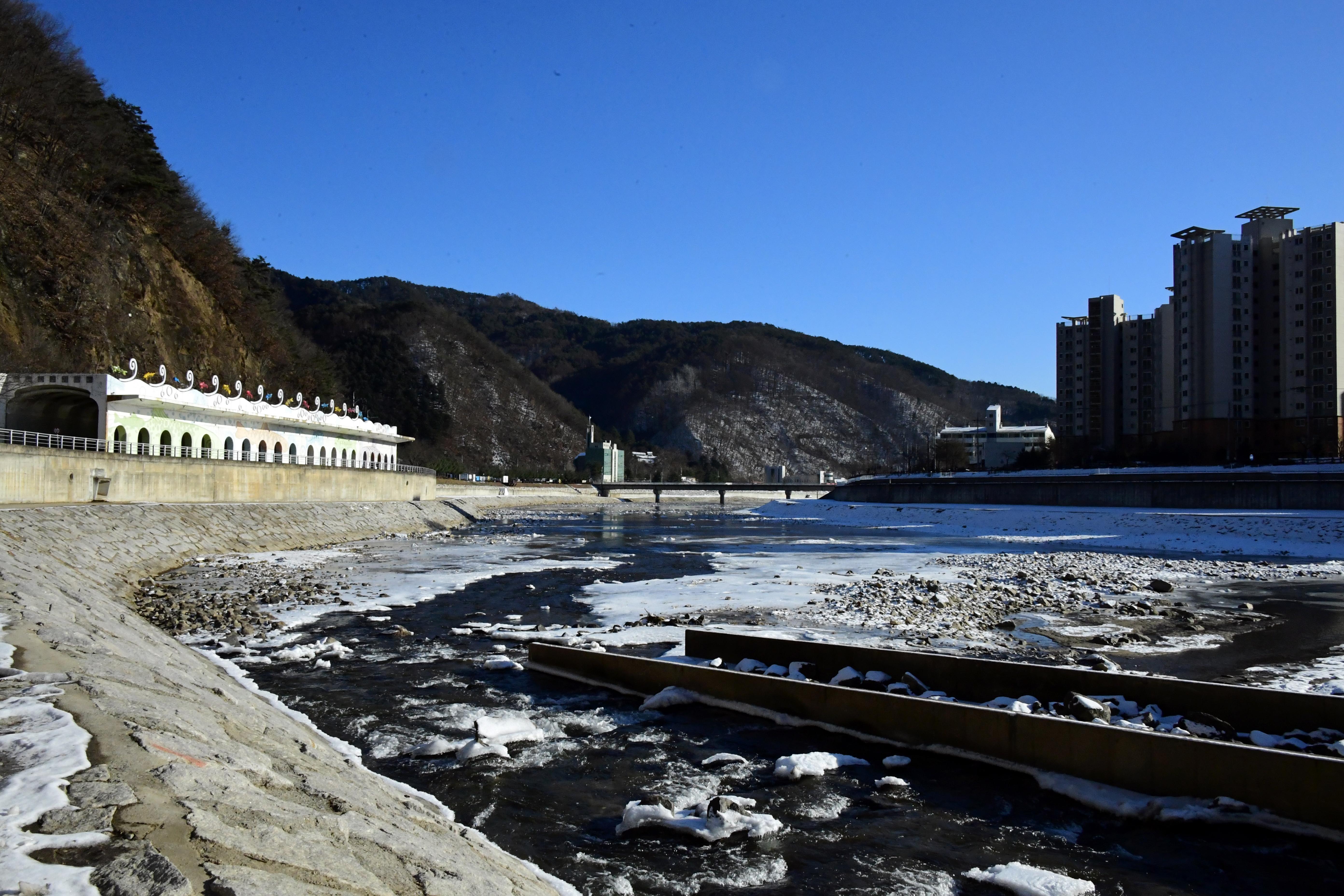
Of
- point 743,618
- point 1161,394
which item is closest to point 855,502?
point 1161,394

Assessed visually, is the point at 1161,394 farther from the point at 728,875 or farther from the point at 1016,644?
the point at 728,875

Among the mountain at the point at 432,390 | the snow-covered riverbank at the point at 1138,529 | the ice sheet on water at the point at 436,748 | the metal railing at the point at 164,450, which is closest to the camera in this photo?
the ice sheet on water at the point at 436,748

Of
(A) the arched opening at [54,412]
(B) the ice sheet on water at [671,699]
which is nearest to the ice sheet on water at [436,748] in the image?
(B) the ice sheet on water at [671,699]

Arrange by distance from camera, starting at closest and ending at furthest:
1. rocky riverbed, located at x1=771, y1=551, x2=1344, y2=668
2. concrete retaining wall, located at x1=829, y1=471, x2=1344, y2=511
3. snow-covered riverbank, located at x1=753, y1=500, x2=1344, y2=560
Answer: rocky riverbed, located at x1=771, y1=551, x2=1344, y2=668, snow-covered riverbank, located at x1=753, y1=500, x2=1344, y2=560, concrete retaining wall, located at x1=829, y1=471, x2=1344, y2=511

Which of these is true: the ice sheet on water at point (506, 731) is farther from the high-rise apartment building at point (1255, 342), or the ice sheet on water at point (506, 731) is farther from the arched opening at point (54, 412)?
the high-rise apartment building at point (1255, 342)

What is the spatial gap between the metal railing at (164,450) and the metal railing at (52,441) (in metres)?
0.04

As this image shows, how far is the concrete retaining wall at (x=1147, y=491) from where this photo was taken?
4947cm

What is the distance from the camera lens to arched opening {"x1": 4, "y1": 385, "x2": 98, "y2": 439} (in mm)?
38094

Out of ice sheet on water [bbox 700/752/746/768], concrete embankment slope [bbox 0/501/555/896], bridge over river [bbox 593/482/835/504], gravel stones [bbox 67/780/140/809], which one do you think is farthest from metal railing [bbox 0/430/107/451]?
bridge over river [bbox 593/482/835/504]

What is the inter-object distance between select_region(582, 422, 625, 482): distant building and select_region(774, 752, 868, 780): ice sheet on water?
15733 centimetres

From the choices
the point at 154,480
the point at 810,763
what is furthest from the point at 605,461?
the point at 810,763

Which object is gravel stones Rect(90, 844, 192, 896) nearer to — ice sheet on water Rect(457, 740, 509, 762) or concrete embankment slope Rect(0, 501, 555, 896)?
concrete embankment slope Rect(0, 501, 555, 896)

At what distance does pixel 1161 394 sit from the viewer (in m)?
94.1

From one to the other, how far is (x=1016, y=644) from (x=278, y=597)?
1557cm
